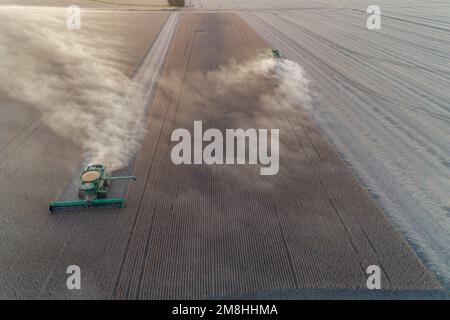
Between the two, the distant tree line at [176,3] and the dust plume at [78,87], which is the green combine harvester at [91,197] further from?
the distant tree line at [176,3]

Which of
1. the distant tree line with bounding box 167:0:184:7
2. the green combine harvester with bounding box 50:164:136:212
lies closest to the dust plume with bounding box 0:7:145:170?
the green combine harvester with bounding box 50:164:136:212

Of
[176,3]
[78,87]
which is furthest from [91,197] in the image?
[176,3]

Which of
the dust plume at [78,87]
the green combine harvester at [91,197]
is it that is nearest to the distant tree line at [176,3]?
the dust plume at [78,87]

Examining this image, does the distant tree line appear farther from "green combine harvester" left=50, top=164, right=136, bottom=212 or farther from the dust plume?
"green combine harvester" left=50, top=164, right=136, bottom=212

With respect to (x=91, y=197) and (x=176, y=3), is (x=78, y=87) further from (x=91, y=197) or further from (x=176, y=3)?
(x=176, y=3)

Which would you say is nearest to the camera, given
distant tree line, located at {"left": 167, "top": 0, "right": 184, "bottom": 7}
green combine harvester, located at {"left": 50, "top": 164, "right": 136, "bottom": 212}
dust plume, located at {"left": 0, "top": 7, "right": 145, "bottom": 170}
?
green combine harvester, located at {"left": 50, "top": 164, "right": 136, "bottom": 212}
